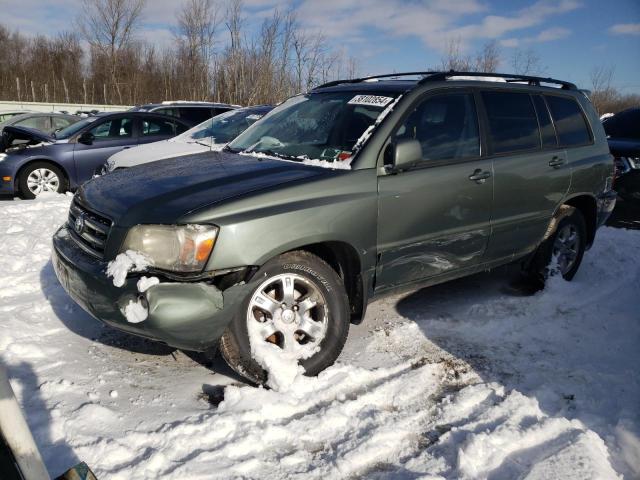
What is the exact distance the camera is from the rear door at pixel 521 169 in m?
4.07

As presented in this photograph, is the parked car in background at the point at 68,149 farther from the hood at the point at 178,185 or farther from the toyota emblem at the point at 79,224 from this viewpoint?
the toyota emblem at the point at 79,224

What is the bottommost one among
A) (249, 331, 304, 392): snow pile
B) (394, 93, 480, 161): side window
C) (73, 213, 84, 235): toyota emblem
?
(249, 331, 304, 392): snow pile

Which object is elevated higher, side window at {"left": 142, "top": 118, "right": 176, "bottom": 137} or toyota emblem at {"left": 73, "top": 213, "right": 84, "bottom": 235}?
side window at {"left": 142, "top": 118, "right": 176, "bottom": 137}

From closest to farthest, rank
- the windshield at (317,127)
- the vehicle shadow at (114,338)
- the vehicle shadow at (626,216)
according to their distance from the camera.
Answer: the vehicle shadow at (114,338) < the windshield at (317,127) < the vehicle shadow at (626,216)

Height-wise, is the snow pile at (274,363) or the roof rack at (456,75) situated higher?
the roof rack at (456,75)

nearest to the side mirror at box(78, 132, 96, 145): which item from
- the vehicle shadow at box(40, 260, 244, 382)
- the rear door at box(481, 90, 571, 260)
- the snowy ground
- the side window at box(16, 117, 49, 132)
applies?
the snowy ground

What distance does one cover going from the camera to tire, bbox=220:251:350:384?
2.96 meters

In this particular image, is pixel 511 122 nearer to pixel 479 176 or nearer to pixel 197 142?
pixel 479 176

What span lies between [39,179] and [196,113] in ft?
10.3

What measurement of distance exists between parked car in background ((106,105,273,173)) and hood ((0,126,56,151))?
8.60ft

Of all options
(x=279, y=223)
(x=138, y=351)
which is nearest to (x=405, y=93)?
(x=279, y=223)

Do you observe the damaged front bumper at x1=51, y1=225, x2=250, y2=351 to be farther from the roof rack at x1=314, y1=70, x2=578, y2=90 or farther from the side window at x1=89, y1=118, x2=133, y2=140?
the side window at x1=89, y1=118, x2=133, y2=140

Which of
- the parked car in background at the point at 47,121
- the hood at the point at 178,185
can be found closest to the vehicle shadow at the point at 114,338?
the hood at the point at 178,185

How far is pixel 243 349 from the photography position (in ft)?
9.78
